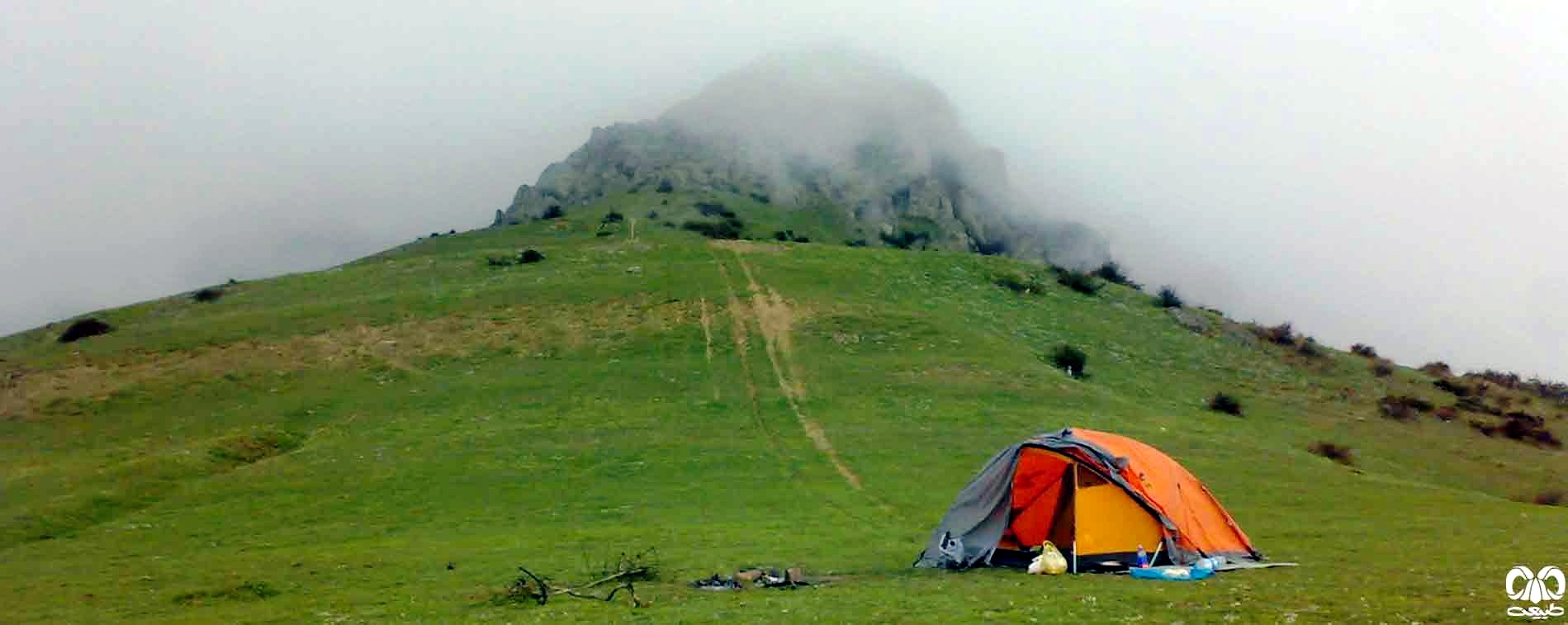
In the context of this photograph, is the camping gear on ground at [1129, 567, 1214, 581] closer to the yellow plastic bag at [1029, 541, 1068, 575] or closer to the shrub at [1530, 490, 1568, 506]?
the yellow plastic bag at [1029, 541, 1068, 575]

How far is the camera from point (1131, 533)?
24.3 metres

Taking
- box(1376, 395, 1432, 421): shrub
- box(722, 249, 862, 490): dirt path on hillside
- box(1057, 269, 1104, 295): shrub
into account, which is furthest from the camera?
box(1057, 269, 1104, 295): shrub

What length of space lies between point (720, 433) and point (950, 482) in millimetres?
13032

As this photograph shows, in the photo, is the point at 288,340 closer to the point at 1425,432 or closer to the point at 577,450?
the point at 577,450

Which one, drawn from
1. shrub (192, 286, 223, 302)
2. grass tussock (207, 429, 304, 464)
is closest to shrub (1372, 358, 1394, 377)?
grass tussock (207, 429, 304, 464)

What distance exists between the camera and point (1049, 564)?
2344 centimetres

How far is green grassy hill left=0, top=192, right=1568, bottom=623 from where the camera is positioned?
2298 cm

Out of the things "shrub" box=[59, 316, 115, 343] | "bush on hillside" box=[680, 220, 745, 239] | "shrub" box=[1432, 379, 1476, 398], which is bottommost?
"shrub" box=[1432, 379, 1476, 398]

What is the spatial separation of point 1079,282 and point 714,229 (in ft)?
143

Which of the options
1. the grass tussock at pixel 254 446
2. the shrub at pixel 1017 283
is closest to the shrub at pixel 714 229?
the shrub at pixel 1017 283

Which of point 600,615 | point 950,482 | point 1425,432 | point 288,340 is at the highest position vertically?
point 288,340

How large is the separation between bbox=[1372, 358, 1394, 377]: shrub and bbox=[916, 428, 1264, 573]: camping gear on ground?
190 feet

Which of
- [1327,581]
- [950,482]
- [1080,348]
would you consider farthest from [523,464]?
[1080,348]

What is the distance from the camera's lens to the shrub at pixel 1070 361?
64125 millimetres
